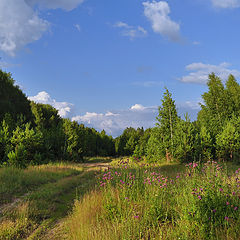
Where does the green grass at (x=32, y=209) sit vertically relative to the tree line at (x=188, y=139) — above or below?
below

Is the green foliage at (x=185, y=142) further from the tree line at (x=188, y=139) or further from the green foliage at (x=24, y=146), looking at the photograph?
the green foliage at (x=24, y=146)

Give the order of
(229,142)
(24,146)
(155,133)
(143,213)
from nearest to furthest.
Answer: (143,213) < (24,146) < (229,142) < (155,133)

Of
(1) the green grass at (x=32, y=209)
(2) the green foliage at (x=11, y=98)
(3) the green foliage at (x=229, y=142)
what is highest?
(2) the green foliage at (x=11, y=98)

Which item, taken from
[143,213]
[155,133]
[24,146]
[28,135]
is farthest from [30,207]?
[155,133]

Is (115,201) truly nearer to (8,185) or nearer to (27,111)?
(8,185)

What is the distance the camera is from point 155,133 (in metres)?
21.7

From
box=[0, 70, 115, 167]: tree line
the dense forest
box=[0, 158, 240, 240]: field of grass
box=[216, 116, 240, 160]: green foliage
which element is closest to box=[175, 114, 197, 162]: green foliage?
the dense forest

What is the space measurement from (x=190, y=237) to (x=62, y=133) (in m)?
25.5

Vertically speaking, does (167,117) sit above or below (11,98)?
below

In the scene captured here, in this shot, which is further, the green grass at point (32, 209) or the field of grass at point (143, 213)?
the green grass at point (32, 209)

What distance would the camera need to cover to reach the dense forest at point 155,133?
682 inches

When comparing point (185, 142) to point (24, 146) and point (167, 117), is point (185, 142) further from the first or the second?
point (24, 146)

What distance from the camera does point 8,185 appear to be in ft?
29.0

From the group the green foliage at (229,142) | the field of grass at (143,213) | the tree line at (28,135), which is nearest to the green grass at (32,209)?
the field of grass at (143,213)
